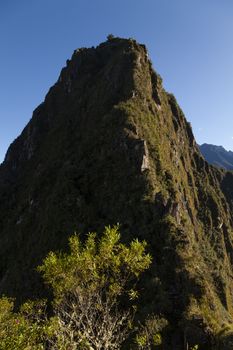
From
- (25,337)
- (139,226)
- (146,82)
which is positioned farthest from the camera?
(146,82)

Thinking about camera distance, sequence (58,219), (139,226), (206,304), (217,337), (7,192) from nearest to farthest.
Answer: (217,337)
(206,304)
(139,226)
(58,219)
(7,192)

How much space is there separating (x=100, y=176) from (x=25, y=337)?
72603 mm

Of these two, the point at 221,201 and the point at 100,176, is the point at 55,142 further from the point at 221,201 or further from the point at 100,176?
the point at 221,201

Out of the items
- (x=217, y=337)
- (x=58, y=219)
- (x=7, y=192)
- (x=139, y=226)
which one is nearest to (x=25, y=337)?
(x=217, y=337)

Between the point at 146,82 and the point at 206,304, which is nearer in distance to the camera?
the point at 206,304

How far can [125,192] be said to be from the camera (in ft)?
259

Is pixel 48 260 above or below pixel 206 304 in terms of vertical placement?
above

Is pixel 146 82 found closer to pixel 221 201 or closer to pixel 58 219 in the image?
pixel 58 219

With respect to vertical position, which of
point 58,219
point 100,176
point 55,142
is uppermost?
point 55,142

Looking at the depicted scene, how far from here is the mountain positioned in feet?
198

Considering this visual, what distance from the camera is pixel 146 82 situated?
117 meters

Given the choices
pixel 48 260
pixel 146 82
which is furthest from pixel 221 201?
pixel 48 260

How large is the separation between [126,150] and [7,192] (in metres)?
76.6

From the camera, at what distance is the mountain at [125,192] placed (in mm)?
60469
